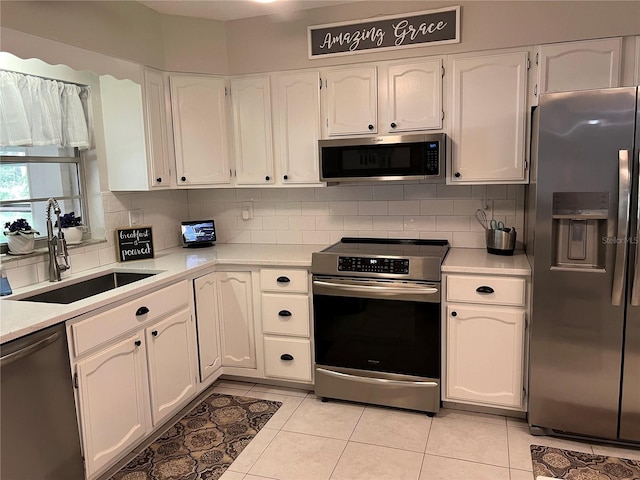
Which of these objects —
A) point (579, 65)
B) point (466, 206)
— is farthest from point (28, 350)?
point (579, 65)

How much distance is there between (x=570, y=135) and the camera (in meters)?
2.30

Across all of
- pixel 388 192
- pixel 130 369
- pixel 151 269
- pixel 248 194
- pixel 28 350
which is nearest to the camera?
pixel 28 350

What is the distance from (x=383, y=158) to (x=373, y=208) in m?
0.59

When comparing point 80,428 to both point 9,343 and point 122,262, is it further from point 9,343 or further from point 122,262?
point 122,262

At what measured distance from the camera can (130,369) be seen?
2.36m

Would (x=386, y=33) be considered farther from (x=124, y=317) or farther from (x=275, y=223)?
(x=124, y=317)

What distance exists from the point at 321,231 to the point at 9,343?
221 cm

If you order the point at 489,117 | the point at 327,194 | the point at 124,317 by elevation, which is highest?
the point at 489,117

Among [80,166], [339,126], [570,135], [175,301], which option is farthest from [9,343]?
[570,135]

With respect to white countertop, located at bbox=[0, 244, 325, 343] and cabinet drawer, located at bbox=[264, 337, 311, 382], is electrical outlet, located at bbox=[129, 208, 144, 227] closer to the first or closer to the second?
white countertop, located at bbox=[0, 244, 325, 343]

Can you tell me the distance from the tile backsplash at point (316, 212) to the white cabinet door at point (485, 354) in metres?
0.71

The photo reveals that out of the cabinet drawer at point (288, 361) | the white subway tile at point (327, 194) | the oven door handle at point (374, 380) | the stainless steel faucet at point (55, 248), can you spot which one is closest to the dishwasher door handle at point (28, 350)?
the stainless steel faucet at point (55, 248)

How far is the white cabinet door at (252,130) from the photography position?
3.28 m

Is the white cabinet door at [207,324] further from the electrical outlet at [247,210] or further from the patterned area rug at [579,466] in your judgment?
the patterned area rug at [579,466]
